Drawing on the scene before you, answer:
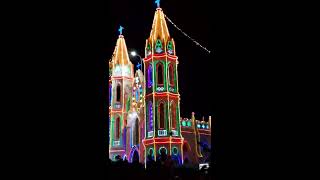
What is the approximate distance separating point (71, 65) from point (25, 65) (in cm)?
29

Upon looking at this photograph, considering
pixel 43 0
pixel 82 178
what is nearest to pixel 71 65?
pixel 43 0

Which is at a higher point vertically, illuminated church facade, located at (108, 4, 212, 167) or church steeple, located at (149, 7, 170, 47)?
church steeple, located at (149, 7, 170, 47)

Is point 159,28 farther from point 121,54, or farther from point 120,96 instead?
point 120,96

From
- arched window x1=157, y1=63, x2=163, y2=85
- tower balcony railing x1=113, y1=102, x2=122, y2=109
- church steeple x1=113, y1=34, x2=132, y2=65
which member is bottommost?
tower balcony railing x1=113, y1=102, x2=122, y2=109

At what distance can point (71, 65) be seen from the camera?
2203 millimetres

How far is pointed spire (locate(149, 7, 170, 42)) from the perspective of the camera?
30.5m

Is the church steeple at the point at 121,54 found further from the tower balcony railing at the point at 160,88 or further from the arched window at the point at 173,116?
the arched window at the point at 173,116

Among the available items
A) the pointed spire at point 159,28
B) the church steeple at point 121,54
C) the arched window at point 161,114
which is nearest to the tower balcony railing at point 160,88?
the arched window at point 161,114

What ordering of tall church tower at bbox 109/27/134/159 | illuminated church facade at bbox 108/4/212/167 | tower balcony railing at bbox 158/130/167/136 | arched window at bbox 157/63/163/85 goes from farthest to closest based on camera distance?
tall church tower at bbox 109/27/134/159, arched window at bbox 157/63/163/85, illuminated church facade at bbox 108/4/212/167, tower balcony railing at bbox 158/130/167/136

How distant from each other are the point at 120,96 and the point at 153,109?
7224mm

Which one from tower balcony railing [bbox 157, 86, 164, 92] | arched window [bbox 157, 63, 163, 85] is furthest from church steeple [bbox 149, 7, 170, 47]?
tower balcony railing [bbox 157, 86, 164, 92]

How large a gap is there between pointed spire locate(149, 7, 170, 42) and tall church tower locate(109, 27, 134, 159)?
5873 millimetres

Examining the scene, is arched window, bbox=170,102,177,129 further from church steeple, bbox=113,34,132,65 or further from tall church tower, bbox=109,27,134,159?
church steeple, bbox=113,34,132,65

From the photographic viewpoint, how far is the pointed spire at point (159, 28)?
1200 inches
